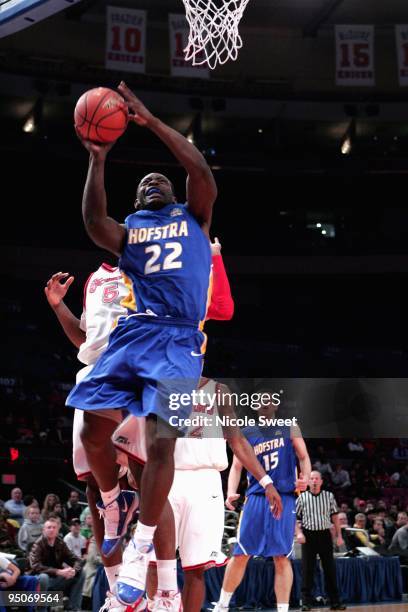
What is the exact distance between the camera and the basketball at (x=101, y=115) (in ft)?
13.8

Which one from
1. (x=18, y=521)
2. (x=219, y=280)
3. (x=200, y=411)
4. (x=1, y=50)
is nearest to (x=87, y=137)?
(x=219, y=280)

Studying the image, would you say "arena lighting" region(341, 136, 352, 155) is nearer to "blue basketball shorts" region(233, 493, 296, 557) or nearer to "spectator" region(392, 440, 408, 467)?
"spectator" region(392, 440, 408, 467)

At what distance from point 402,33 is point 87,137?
58.2 feet

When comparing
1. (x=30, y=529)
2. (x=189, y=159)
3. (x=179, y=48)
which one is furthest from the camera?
(x=179, y=48)

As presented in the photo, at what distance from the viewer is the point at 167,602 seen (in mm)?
4148

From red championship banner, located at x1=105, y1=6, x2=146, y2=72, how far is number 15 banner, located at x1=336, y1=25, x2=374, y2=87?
4.49 meters

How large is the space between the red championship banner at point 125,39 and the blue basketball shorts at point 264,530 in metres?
12.6

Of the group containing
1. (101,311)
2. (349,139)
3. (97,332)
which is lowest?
(97,332)

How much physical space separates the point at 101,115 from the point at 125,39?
1608 centimetres

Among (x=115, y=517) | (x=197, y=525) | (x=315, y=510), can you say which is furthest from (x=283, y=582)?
(x=115, y=517)

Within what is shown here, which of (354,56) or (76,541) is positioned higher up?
(354,56)

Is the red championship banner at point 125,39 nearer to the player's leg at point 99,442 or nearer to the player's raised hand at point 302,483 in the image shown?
the player's raised hand at point 302,483

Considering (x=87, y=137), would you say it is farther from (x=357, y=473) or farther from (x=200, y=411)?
(x=357, y=473)

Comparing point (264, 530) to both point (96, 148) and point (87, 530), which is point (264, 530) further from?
point (96, 148)
